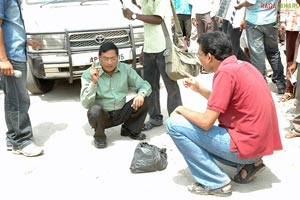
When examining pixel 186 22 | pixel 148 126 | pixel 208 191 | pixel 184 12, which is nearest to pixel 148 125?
pixel 148 126

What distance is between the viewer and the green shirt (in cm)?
447

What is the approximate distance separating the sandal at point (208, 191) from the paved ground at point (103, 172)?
42 millimetres

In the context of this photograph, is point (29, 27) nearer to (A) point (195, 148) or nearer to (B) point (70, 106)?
(B) point (70, 106)

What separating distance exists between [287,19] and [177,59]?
1997 millimetres

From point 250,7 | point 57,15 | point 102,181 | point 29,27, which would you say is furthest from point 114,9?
point 102,181

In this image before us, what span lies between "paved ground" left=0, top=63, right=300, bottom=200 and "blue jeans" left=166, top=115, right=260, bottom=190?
187 millimetres

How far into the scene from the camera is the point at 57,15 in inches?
242

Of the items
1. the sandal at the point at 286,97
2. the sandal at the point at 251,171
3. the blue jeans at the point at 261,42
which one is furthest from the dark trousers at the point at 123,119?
the sandal at the point at 286,97

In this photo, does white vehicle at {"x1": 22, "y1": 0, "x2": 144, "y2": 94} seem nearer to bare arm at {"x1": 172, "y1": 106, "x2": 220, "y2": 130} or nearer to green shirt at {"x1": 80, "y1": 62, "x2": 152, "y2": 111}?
green shirt at {"x1": 80, "y1": 62, "x2": 152, "y2": 111}

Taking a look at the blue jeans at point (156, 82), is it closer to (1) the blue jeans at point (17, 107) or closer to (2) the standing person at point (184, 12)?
(1) the blue jeans at point (17, 107)

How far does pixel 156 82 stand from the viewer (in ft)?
16.1

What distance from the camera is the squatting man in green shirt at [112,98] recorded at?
172 inches

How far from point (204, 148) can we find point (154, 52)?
A: 5.08 feet

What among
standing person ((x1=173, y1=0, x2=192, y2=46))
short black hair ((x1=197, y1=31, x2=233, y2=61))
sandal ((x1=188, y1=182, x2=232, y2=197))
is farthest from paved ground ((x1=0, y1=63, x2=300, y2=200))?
standing person ((x1=173, y1=0, x2=192, y2=46))
